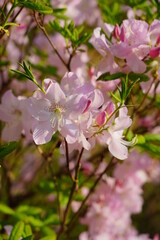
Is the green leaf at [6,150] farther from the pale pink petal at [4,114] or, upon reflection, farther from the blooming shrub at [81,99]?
the pale pink petal at [4,114]

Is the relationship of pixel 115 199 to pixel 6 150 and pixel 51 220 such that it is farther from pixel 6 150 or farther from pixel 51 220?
pixel 6 150

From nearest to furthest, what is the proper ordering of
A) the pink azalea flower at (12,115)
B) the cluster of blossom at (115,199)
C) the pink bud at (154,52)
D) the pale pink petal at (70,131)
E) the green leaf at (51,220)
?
the pale pink petal at (70,131) → the pink bud at (154,52) → the pink azalea flower at (12,115) → the green leaf at (51,220) → the cluster of blossom at (115,199)

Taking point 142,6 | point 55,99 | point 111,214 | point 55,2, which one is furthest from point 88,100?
point 111,214

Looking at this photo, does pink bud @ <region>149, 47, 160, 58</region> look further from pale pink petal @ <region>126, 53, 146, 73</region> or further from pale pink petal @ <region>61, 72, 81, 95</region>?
pale pink petal @ <region>61, 72, 81, 95</region>

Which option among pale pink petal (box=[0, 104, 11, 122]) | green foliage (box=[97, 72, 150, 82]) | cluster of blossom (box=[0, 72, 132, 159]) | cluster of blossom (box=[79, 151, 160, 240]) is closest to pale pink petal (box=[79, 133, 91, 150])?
cluster of blossom (box=[0, 72, 132, 159])

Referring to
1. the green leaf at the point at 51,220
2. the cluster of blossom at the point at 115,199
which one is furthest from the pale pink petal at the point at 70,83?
the cluster of blossom at the point at 115,199

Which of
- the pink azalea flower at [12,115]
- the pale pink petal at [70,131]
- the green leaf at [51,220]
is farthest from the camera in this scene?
the green leaf at [51,220]

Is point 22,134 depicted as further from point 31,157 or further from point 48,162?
point 31,157

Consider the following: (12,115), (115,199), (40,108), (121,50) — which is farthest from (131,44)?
(115,199)

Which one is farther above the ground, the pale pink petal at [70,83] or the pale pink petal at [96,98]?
the pale pink petal at [70,83]
